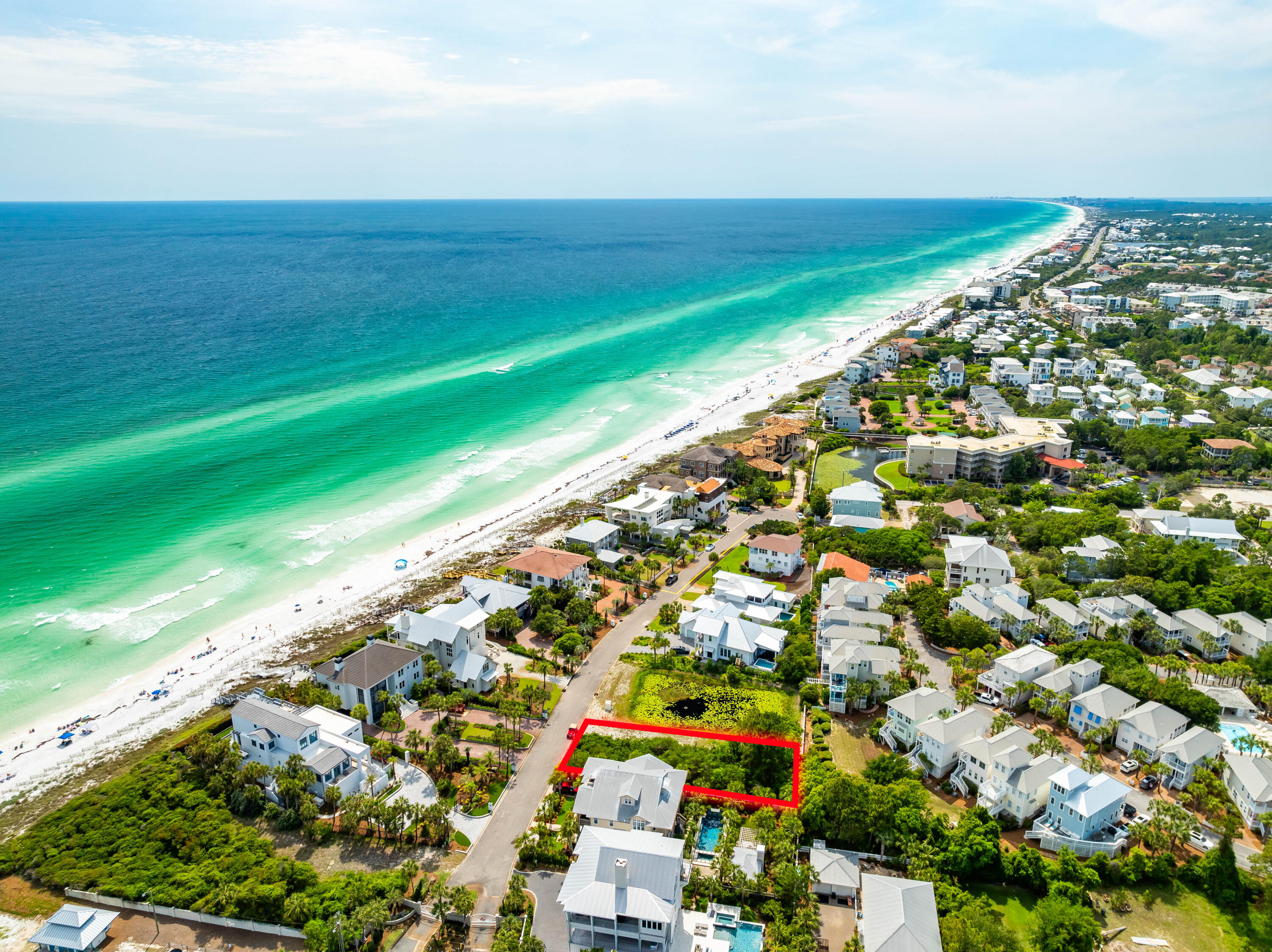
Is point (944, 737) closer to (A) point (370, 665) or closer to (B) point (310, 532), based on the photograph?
(A) point (370, 665)

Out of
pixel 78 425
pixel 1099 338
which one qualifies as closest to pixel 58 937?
pixel 78 425

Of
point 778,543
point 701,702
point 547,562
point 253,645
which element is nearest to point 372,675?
point 253,645

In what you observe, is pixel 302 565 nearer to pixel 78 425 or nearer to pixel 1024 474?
pixel 78 425

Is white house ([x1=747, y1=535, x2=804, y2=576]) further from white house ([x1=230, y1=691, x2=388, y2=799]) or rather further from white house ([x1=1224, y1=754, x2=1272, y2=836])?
white house ([x1=230, y1=691, x2=388, y2=799])

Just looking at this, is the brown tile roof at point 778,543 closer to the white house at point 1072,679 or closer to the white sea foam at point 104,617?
the white house at point 1072,679

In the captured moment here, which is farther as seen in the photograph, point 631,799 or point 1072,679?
point 1072,679

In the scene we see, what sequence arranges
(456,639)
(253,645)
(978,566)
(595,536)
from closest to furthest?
(456,639) → (253,645) → (978,566) → (595,536)
